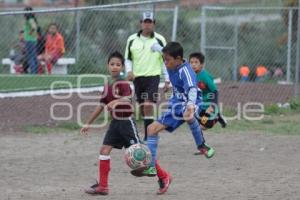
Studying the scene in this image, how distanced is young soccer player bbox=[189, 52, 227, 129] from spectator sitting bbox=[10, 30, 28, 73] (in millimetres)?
7002

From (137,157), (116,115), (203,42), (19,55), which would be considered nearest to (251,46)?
(203,42)

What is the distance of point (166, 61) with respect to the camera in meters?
9.07

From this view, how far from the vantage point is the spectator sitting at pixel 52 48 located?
17.1 m

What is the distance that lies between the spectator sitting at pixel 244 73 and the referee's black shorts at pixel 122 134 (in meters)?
Answer: 11.0

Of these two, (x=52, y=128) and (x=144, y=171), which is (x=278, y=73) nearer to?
(x=52, y=128)

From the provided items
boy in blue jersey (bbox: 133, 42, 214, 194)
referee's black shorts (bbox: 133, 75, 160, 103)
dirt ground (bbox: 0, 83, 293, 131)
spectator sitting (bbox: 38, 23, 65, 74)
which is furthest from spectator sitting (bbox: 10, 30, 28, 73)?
boy in blue jersey (bbox: 133, 42, 214, 194)

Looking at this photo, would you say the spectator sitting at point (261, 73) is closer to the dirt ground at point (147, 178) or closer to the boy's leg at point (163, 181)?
the dirt ground at point (147, 178)

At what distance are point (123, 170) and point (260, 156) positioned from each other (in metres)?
1.97

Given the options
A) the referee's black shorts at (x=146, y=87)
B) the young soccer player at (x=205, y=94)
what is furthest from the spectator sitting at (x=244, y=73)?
the young soccer player at (x=205, y=94)

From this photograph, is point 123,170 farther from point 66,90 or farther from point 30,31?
point 30,31

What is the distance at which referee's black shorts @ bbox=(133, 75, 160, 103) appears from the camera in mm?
12656

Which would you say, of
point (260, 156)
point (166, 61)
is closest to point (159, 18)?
point (260, 156)

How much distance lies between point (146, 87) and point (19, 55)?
7130 mm

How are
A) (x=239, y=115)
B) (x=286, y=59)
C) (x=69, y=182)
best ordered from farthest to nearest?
(x=286, y=59), (x=239, y=115), (x=69, y=182)
